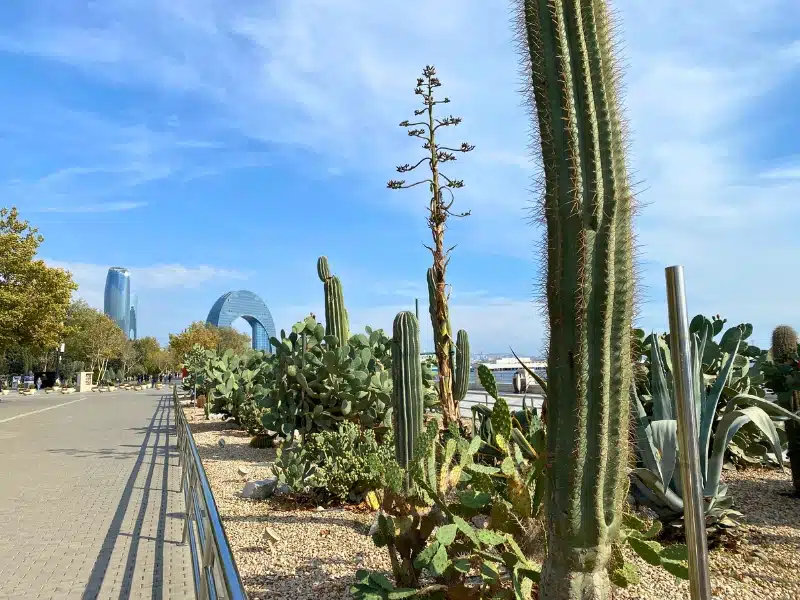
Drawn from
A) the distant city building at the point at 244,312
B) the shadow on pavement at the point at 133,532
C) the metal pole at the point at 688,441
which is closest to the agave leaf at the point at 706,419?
the metal pole at the point at 688,441

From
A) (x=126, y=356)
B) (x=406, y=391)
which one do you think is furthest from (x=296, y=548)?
(x=126, y=356)

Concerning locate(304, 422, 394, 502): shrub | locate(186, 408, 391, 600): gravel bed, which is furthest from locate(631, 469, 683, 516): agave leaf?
locate(304, 422, 394, 502): shrub

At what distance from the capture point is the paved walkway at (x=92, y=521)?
4.27 m

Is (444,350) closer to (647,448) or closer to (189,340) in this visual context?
(647,448)

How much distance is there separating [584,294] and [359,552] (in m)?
2.96

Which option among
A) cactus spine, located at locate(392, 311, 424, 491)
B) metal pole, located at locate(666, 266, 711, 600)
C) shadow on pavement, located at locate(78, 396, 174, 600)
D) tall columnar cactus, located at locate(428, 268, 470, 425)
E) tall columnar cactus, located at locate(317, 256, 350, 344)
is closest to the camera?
metal pole, located at locate(666, 266, 711, 600)

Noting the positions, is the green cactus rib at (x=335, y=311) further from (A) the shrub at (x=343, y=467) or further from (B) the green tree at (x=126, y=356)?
(B) the green tree at (x=126, y=356)

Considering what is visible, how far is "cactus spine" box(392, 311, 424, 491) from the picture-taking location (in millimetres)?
5395

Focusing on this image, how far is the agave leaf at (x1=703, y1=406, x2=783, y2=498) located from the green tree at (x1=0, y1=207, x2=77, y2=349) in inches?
1157

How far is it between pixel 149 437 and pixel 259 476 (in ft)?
22.5

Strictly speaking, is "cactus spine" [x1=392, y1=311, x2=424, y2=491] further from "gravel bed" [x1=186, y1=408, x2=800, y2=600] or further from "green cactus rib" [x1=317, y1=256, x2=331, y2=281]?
"green cactus rib" [x1=317, y1=256, x2=331, y2=281]

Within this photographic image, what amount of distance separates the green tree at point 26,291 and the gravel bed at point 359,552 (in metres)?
25.4

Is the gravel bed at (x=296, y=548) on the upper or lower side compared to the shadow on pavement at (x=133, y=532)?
upper

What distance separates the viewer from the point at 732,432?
3.69 m
